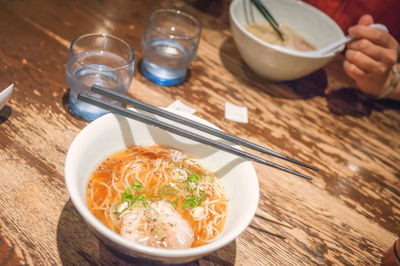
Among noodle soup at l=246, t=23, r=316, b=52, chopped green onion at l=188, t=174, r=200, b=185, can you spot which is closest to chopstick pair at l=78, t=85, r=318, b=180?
chopped green onion at l=188, t=174, r=200, b=185

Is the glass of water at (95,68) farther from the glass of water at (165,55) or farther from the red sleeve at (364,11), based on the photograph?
the red sleeve at (364,11)

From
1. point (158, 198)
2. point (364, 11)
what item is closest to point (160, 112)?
point (158, 198)

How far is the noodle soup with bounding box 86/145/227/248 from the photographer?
917mm

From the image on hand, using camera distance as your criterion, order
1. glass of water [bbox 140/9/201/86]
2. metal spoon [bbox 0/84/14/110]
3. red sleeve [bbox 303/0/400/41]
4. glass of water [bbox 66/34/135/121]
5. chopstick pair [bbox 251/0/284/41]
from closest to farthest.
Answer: metal spoon [bbox 0/84/14/110], glass of water [bbox 66/34/135/121], glass of water [bbox 140/9/201/86], chopstick pair [bbox 251/0/284/41], red sleeve [bbox 303/0/400/41]

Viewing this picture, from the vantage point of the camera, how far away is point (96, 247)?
991 millimetres

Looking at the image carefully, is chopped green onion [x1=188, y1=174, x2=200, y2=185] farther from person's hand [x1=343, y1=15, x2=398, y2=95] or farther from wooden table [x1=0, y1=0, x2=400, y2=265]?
person's hand [x1=343, y1=15, x2=398, y2=95]

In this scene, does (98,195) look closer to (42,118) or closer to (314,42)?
(42,118)

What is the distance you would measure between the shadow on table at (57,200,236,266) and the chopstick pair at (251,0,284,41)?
1.46m

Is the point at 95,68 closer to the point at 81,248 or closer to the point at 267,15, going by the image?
the point at 81,248

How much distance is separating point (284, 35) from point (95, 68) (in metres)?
1.30

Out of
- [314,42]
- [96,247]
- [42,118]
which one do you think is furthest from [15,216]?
[314,42]

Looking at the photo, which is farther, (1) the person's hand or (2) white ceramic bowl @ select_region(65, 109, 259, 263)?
(1) the person's hand

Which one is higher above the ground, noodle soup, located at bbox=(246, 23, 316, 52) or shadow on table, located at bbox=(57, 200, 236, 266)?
noodle soup, located at bbox=(246, 23, 316, 52)

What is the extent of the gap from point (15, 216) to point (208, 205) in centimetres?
61
